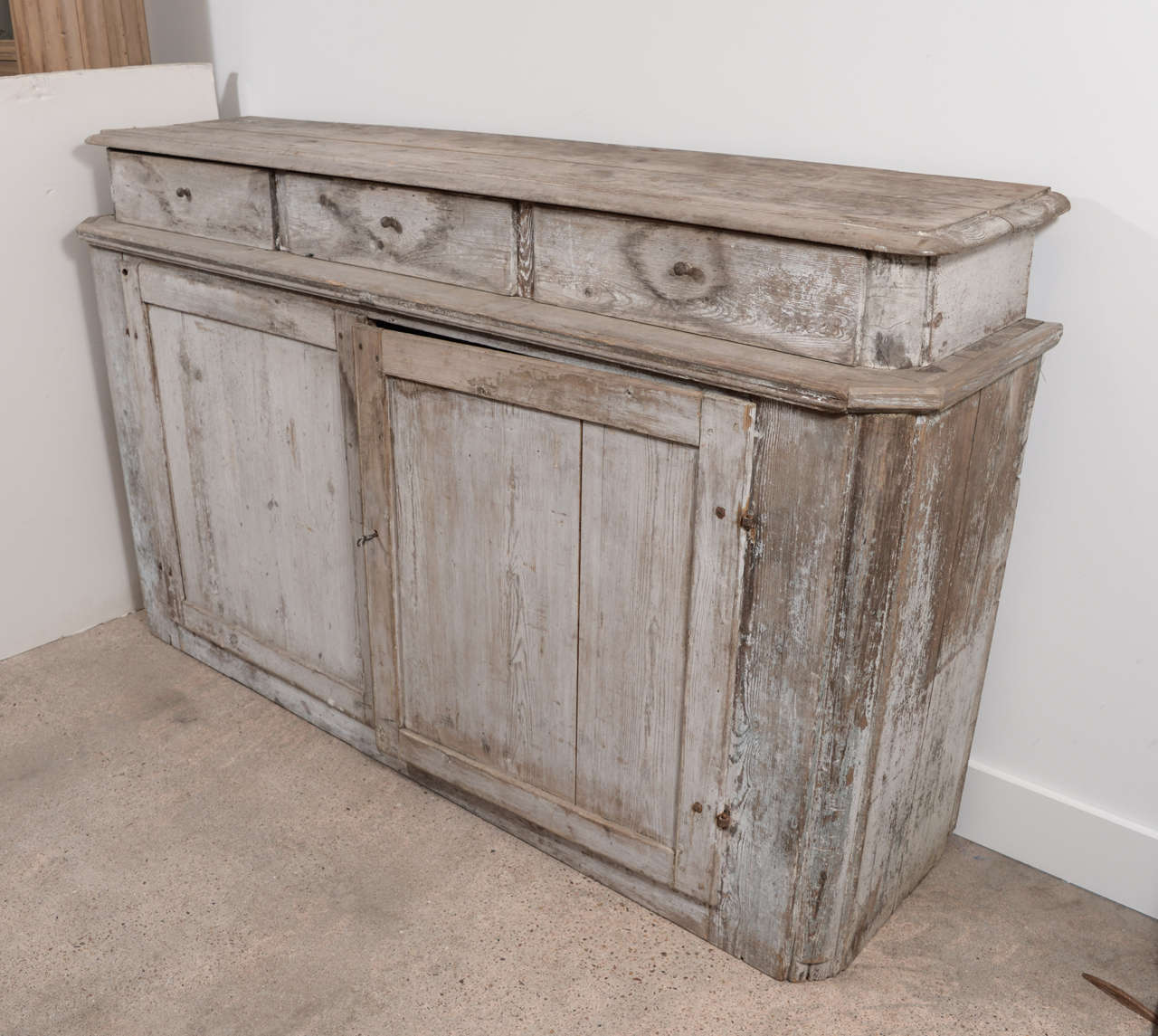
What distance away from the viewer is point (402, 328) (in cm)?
200

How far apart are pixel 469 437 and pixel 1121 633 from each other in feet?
3.81

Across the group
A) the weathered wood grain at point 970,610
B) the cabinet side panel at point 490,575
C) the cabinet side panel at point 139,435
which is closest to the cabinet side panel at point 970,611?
the weathered wood grain at point 970,610

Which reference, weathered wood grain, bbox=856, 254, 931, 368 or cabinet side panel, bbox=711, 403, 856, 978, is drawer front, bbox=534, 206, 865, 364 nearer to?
weathered wood grain, bbox=856, 254, 931, 368

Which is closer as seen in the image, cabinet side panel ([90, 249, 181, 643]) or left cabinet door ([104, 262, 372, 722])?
left cabinet door ([104, 262, 372, 722])

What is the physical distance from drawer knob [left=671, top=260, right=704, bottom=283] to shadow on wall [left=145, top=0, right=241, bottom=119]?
171cm

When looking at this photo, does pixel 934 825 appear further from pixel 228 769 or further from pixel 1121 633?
pixel 228 769

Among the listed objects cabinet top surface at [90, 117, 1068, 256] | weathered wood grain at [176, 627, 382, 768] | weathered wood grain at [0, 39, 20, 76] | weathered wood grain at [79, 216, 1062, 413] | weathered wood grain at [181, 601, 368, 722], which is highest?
weathered wood grain at [0, 39, 20, 76]

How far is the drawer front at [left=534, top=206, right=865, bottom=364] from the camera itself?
Result: 151cm

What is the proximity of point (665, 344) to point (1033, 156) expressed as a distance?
0.70 m

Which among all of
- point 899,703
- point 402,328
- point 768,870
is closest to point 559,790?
point 768,870

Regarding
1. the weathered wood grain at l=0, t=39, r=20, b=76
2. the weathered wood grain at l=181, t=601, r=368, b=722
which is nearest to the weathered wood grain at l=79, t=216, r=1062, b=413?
the weathered wood grain at l=181, t=601, r=368, b=722

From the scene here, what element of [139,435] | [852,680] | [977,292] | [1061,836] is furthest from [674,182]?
[139,435]

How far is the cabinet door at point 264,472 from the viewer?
2188 millimetres

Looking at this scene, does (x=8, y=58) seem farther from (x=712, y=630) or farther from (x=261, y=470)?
(x=712, y=630)
